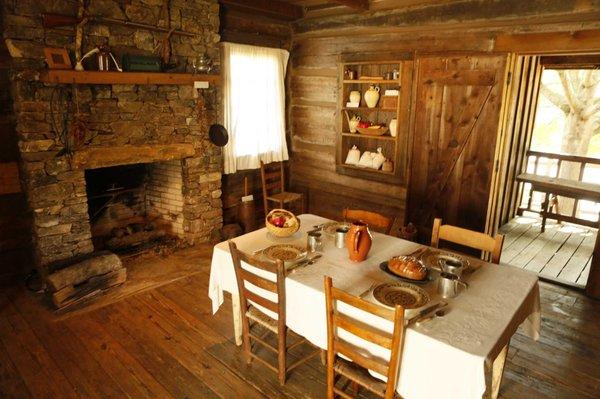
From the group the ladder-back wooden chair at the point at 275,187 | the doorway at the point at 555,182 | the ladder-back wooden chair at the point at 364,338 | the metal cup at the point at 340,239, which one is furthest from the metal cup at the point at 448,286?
the ladder-back wooden chair at the point at 275,187

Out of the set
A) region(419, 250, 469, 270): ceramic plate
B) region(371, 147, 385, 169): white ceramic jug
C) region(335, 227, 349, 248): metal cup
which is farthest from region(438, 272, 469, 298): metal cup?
region(371, 147, 385, 169): white ceramic jug

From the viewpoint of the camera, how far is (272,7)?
16.0ft

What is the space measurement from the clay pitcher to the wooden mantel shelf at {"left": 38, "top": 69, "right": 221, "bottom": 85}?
104 inches

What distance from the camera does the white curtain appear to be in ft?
16.1

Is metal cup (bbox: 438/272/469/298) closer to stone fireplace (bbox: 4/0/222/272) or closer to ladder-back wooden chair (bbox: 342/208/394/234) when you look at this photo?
ladder-back wooden chair (bbox: 342/208/394/234)

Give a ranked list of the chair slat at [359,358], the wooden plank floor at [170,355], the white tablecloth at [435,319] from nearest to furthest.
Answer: the white tablecloth at [435,319] → the chair slat at [359,358] → the wooden plank floor at [170,355]

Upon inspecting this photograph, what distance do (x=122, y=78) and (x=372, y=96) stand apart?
2702 mm

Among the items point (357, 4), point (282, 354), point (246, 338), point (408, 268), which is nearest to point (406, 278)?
point (408, 268)

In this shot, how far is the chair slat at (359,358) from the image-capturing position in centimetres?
184

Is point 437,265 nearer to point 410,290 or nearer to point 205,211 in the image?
point 410,290

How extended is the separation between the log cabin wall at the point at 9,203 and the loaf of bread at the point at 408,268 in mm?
3422

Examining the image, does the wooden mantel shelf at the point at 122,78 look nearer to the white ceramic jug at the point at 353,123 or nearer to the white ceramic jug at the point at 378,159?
the white ceramic jug at the point at 353,123

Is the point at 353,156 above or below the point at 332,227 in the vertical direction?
above

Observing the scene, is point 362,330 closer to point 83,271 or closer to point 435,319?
point 435,319
